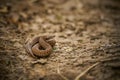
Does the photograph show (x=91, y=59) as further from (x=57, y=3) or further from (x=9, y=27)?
(x=57, y=3)

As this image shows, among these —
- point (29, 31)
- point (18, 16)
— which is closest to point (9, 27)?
point (29, 31)

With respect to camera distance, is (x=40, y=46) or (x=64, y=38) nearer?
(x=40, y=46)

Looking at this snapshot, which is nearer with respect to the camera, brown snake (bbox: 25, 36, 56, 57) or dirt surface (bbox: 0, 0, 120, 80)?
dirt surface (bbox: 0, 0, 120, 80)

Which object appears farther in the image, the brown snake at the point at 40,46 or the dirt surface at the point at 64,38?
the brown snake at the point at 40,46
